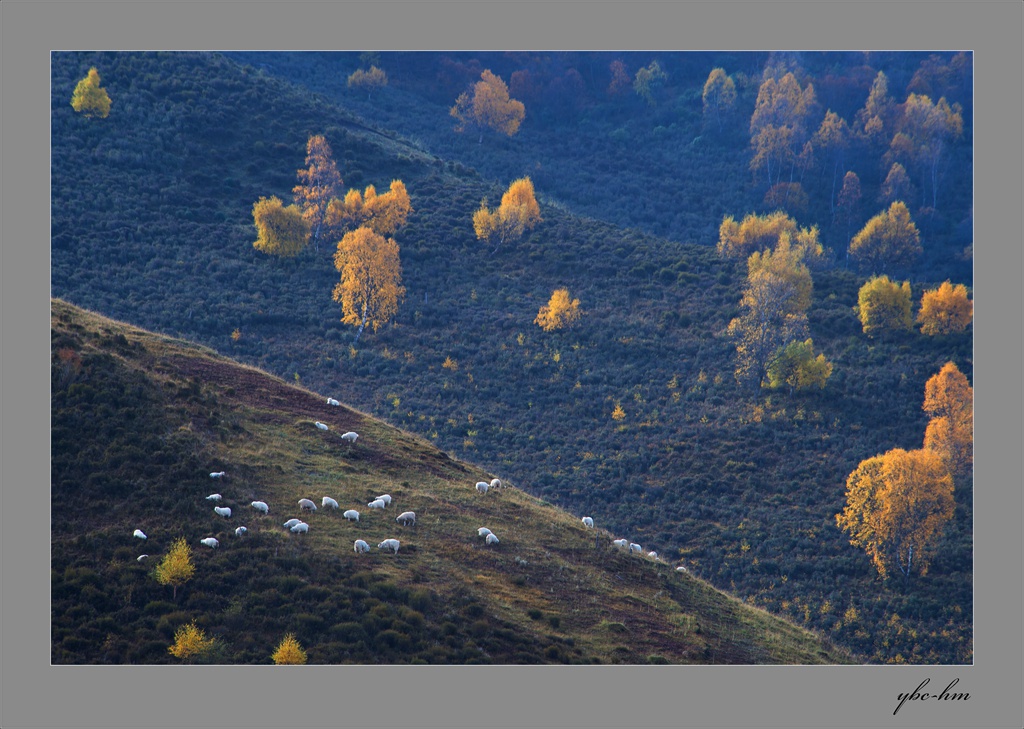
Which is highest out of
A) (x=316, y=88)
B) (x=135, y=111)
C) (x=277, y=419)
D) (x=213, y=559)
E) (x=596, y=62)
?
(x=596, y=62)

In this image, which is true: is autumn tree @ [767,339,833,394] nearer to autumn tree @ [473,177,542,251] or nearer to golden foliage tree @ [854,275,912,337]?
golden foliage tree @ [854,275,912,337]

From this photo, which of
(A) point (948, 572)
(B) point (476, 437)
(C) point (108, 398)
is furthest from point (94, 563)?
(A) point (948, 572)

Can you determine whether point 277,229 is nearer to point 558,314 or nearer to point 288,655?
point 558,314

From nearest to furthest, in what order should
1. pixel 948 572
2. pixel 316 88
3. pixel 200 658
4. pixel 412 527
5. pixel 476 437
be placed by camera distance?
pixel 200 658
pixel 412 527
pixel 948 572
pixel 476 437
pixel 316 88

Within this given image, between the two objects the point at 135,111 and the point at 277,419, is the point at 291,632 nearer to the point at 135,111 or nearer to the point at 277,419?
the point at 277,419

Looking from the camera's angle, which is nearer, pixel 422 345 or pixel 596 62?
pixel 422 345

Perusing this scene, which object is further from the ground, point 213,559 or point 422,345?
point 422,345

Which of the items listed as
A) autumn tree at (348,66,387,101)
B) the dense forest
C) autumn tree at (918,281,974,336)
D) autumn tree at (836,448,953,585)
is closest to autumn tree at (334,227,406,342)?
the dense forest
